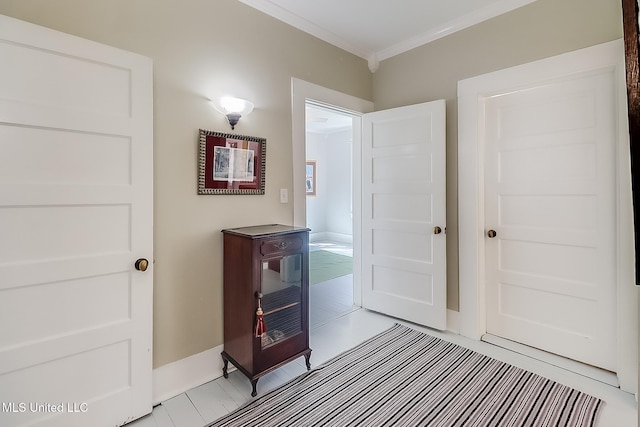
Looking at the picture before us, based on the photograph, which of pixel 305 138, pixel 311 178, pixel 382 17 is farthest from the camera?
pixel 311 178

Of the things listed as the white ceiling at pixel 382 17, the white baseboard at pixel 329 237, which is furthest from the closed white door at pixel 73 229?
the white baseboard at pixel 329 237

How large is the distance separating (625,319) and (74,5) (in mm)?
3690

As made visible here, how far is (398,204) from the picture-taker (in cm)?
298

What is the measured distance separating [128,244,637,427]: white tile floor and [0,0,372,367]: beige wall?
0.94ft

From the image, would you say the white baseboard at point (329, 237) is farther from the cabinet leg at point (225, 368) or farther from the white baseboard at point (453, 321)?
the cabinet leg at point (225, 368)

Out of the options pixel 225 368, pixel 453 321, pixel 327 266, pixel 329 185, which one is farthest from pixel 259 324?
pixel 329 185

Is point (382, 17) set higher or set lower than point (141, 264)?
higher

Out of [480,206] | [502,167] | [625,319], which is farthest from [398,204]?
[625,319]

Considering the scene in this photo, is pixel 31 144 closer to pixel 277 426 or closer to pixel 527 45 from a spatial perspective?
pixel 277 426

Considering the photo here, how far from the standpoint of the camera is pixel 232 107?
2109 millimetres

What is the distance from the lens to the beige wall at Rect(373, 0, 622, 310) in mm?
2066

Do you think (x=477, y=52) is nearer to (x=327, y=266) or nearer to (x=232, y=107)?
(x=232, y=107)

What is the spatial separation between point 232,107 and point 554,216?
2494 millimetres

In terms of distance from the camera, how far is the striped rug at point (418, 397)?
172cm
